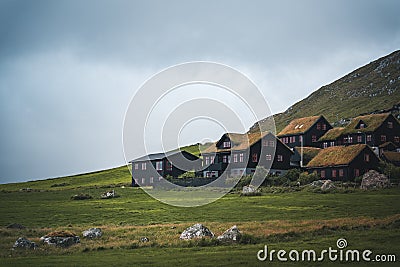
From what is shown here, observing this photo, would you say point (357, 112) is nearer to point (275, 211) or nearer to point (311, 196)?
point (311, 196)

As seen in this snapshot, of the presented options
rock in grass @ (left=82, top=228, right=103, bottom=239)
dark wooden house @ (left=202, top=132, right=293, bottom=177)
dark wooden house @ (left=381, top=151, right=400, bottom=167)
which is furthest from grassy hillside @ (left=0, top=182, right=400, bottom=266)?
dark wooden house @ (left=381, top=151, right=400, bottom=167)

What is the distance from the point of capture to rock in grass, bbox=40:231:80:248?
38750 millimetres

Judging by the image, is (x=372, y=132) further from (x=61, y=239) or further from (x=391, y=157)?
(x=61, y=239)

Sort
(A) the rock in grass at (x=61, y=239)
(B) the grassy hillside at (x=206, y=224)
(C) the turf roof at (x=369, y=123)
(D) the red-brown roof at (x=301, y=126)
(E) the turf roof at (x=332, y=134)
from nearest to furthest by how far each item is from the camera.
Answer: (B) the grassy hillside at (x=206, y=224) → (A) the rock in grass at (x=61, y=239) → (C) the turf roof at (x=369, y=123) → (E) the turf roof at (x=332, y=134) → (D) the red-brown roof at (x=301, y=126)

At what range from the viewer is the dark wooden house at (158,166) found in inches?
4606

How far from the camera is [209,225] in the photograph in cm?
4659

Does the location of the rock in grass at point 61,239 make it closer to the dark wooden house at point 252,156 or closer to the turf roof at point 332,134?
the dark wooden house at point 252,156

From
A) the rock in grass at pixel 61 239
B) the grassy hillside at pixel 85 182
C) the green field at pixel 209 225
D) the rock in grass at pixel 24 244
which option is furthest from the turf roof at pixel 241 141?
the rock in grass at pixel 24 244

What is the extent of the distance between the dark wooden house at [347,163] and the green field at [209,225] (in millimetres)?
17411

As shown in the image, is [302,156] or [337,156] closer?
[337,156]

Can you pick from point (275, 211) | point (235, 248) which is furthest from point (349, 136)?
point (235, 248)

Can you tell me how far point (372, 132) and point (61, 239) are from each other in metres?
91.8

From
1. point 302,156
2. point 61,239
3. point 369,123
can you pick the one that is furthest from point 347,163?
point 61,239

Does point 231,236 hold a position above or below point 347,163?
below
